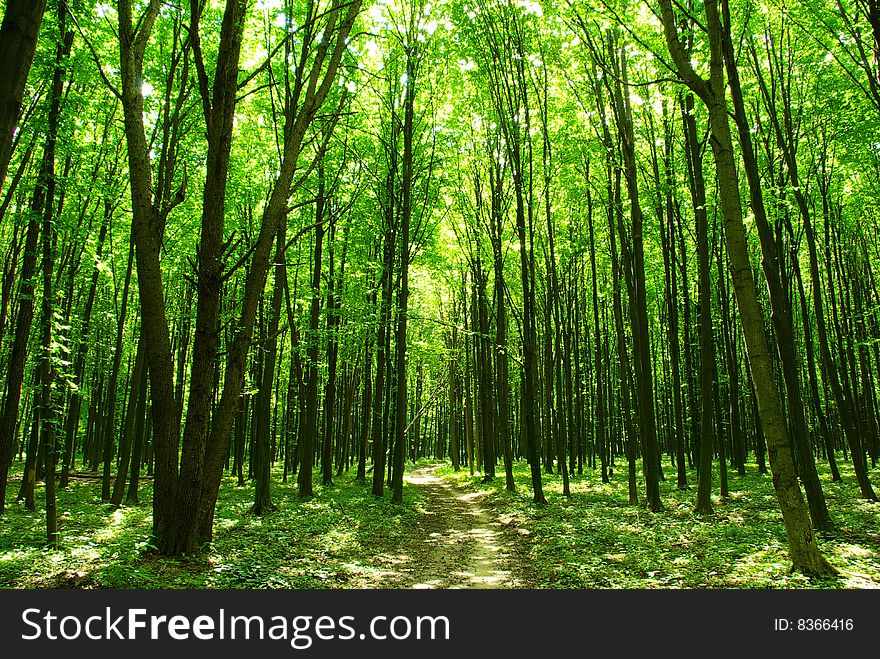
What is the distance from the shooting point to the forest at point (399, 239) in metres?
6.23

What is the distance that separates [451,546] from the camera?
9.23 meters

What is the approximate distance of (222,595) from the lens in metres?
4.60

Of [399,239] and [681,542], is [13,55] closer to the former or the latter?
[681,542]

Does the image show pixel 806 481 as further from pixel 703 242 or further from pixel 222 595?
pixel 222 595

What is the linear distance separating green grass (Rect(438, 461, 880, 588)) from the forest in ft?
0.28

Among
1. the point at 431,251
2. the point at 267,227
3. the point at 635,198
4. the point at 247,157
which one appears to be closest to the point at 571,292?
the point at 431,251

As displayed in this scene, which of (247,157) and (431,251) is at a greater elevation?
(247,157)

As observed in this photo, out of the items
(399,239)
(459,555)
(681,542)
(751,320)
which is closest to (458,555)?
(459,555)

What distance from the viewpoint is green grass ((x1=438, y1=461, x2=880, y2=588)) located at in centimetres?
594

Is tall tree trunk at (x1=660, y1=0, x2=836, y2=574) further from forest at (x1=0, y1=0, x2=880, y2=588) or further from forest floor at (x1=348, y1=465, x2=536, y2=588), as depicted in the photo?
forest floor at (x1=348, y1=465, x2=536, y2=588)

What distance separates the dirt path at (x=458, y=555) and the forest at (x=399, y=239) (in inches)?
3.9

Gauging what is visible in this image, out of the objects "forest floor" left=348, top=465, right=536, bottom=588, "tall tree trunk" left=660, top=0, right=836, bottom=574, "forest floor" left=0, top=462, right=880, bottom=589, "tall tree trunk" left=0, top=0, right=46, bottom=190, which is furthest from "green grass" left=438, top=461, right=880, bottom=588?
"tall tree trunk" left=0, top=0, right=46, bottom=190

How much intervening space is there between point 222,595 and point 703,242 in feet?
35.8

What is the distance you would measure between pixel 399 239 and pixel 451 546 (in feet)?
37.0
